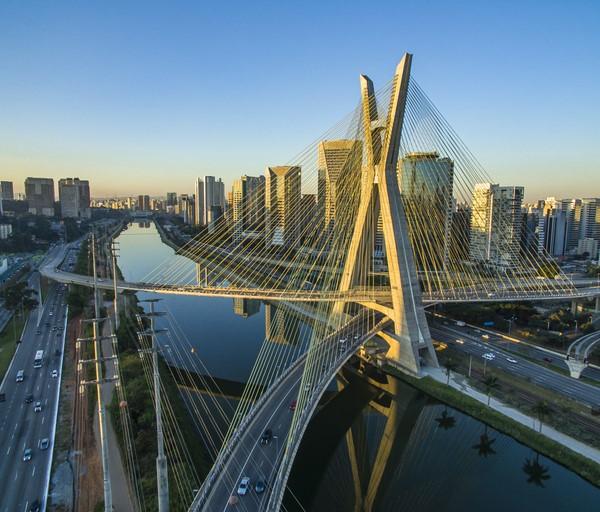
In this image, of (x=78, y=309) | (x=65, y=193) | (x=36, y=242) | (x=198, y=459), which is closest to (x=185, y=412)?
(x=198, y=459)

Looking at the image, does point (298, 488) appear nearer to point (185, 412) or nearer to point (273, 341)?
point (185, 412)

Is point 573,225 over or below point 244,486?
over

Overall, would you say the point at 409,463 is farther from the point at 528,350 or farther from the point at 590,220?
the point at 590,220

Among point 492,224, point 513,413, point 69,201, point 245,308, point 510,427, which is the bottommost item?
point 245,308

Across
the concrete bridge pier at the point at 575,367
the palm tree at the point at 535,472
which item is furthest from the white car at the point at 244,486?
the concrete bridge pier at the point at 575,367

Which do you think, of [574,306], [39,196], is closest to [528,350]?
[574,306]

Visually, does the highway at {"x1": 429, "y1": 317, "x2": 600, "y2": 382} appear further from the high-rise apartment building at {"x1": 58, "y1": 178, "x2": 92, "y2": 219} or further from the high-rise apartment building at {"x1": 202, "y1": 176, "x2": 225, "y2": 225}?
the high-rise apartment building at {"x1": 58, "y1": 178, "x2": 92, "y2": 219}

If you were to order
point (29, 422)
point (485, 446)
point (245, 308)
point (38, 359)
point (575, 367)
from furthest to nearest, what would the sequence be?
point (245, 308), point (38, 359), point (575, 367), point (485, 446), point (29, 422)
